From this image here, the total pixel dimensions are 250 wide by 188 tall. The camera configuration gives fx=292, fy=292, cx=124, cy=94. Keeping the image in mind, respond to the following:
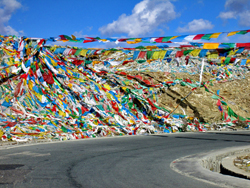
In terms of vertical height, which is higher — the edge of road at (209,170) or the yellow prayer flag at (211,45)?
the yellow prayer flag at (211,45)

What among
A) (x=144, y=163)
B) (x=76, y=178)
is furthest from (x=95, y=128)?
(x=76, y=178)

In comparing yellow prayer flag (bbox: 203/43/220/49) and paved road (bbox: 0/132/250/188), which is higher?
yellow prayer flag (bbox: 203/43/220/49)

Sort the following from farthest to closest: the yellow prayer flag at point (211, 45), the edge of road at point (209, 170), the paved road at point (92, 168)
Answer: the yellow prayer flag at point (211, 45) → the edge of road at point (209, 170) → the paved road at point (92, 168)

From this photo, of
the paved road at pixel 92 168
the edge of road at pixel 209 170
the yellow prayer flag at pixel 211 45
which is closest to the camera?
the paved road at pixel 92 168

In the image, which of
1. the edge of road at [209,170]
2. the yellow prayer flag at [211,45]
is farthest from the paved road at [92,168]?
the yellow prayer flag at [211,45]

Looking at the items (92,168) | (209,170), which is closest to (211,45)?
(209,170)

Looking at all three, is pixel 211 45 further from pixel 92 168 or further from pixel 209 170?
pixel 92 168

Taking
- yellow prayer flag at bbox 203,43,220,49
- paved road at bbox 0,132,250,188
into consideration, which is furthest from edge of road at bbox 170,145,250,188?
yellow prayer flag at bbox 203,43,220,49

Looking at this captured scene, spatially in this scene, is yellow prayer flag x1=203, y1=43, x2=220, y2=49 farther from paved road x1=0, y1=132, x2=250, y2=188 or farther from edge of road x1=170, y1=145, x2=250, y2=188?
edge of road x1=170, y1=145, x2=250, y2=188

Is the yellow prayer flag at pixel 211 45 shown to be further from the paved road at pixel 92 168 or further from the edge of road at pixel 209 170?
the edge of road at pixel 209 170

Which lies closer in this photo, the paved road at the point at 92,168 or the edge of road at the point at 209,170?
the paved road at the point at 92,168

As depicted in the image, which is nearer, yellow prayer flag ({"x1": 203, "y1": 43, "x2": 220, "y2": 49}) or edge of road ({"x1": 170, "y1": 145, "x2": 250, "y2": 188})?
edge of road ({"x1": 170, "y1": 145, "x2": 250, "y2": 188})

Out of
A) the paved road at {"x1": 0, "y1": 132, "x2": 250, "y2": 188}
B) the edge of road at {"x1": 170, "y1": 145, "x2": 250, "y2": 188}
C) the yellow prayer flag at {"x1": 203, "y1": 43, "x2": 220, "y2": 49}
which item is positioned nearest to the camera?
the paved road at {"x1": 0, "y1": 132, "x2": 250, "y2": 188}

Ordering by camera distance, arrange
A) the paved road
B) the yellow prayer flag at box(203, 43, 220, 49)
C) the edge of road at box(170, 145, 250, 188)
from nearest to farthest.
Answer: the paved road, the edge of road at box(170, 145, 250, 188), the yellow prayer flag at box(203, 43, 220, 49)
